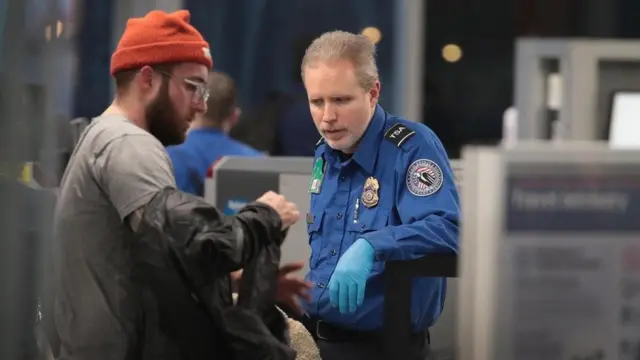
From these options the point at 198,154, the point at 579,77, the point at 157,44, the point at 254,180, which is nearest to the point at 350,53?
the point at 157,44

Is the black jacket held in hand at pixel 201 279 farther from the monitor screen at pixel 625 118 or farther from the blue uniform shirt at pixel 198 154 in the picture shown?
the blue uniform shirt at pixel 198 154

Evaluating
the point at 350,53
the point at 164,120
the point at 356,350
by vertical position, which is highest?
the point at 350,53

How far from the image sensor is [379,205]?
180 cm

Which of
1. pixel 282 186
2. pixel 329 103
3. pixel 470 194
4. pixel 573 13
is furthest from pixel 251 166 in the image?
pixel 573 13

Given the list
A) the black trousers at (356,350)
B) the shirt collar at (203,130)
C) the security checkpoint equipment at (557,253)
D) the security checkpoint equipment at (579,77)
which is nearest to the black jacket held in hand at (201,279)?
the black trousers at (356,350)

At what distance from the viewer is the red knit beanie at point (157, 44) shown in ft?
5.58

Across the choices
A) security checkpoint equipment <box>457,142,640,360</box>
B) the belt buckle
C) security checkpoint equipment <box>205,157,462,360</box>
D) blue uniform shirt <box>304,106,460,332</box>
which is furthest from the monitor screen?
security checkpoint equipment <box>457,142,640,360</box>

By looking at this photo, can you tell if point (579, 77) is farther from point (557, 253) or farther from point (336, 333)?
point (557, 253)

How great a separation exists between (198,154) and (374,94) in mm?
1541

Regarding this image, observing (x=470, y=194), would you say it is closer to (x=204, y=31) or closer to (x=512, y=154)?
(x=512, y=154)

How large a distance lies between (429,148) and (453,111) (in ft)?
12.0

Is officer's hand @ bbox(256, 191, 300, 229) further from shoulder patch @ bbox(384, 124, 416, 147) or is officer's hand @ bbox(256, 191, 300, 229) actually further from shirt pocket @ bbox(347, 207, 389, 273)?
shoulder patch @ bbox(384, 124, 416, 147)

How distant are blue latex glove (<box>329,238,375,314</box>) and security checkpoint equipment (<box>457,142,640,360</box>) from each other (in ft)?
2.16

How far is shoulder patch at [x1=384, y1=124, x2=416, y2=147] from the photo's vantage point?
1.83 meters
